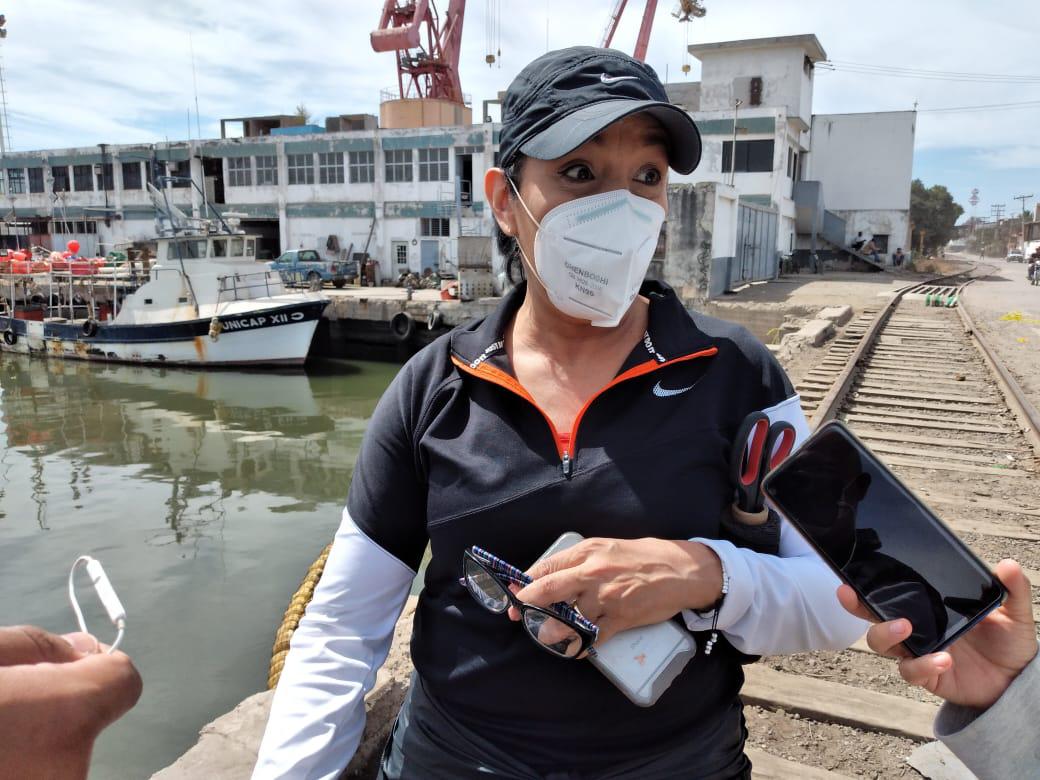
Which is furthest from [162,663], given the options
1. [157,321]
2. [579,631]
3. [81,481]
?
[157,321]

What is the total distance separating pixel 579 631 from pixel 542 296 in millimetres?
775

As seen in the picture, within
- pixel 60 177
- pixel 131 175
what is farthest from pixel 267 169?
pixel 60 177

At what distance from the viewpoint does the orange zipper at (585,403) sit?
1.43 metres

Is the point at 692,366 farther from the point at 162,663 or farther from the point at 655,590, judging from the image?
the point at 162,663

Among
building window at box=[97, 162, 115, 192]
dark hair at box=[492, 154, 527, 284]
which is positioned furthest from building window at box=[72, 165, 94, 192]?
dark hair at box=[492, 154, 527, 284]

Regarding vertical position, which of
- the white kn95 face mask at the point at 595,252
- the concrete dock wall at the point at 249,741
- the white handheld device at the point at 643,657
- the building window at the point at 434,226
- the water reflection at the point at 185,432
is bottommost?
the water reflection at the point at 185,432

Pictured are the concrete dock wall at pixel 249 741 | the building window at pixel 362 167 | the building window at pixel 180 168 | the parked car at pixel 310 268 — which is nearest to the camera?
the concrete dock wall at pixel 249 741

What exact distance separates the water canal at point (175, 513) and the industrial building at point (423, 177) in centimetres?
1245

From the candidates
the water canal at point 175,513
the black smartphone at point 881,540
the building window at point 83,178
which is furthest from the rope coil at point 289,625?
the building window at point 83,178

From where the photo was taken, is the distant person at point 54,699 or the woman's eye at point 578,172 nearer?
the distant person at point 54,699

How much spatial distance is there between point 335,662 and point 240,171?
36.3 m

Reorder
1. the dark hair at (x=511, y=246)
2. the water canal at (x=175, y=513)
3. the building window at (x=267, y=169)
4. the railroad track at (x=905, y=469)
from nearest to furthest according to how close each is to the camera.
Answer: the dark hair at (x=511, y=246), the railroad track at (x=905, y=469), the water canal at (x=175, y=513), the building window at (x=267, y=169)

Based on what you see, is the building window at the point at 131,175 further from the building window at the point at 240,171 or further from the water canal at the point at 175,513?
the water canal at the point at 175,513

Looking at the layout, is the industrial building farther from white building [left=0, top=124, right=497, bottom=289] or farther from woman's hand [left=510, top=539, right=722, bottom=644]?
woman's hand [left=510, top=539, right=722, bottom=644]
